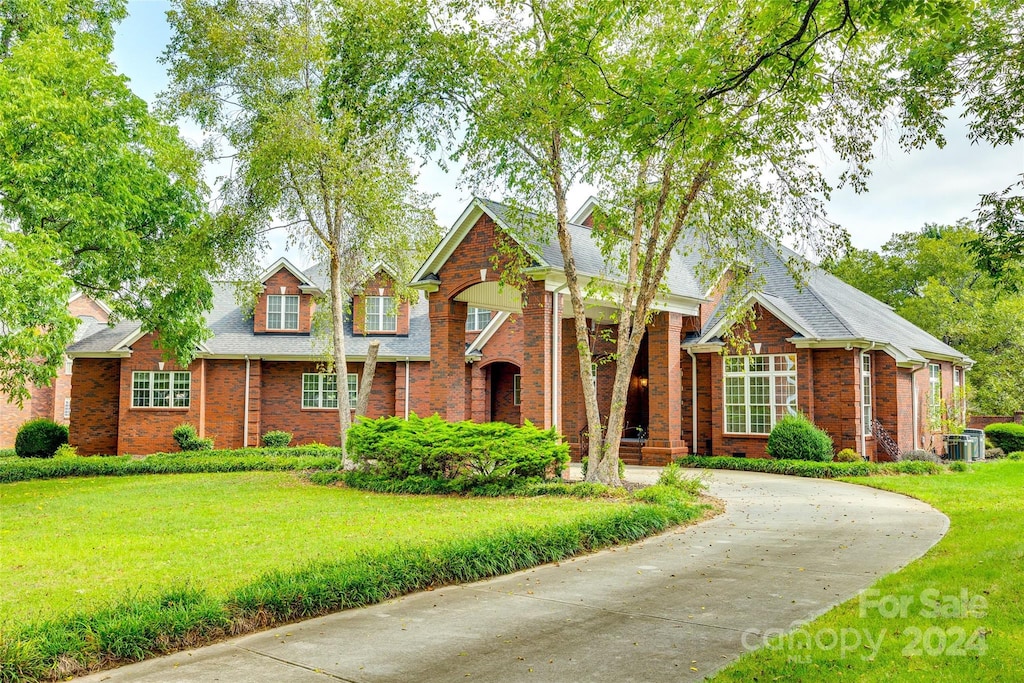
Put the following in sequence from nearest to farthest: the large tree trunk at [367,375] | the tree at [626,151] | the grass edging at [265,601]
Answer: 1. the grass edging at [265,601]
2. the tree at [626,151]
3. the large tree trunk at [367,375]

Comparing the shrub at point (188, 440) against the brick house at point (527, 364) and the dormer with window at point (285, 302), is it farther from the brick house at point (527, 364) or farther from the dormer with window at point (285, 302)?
the dormer with window at point (285, 302)

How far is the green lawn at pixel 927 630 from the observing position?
480cm

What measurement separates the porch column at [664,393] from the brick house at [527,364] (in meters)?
0.04

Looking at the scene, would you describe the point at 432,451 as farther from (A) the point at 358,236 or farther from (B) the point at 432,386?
(A) the point at 358,236

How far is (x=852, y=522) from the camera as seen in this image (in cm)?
1151

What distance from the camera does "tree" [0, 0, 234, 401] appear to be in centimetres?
1367

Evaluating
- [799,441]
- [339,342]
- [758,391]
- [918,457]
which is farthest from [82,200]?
[918,457]

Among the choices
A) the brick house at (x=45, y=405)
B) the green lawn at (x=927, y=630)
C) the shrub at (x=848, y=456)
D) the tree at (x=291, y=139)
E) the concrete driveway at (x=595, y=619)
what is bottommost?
the concrete driveway at (x=595, y=619)

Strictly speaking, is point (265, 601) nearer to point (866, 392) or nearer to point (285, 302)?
point (866, 392)

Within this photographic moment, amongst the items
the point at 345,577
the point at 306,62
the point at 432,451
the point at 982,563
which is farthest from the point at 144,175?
the point at 982,563

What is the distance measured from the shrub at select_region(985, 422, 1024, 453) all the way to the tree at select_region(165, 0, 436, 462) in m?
23.2

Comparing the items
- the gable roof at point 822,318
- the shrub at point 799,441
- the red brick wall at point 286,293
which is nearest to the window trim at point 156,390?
the red brick wall at point 286,293

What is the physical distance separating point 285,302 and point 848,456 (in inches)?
773

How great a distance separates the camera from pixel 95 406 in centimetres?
2617
